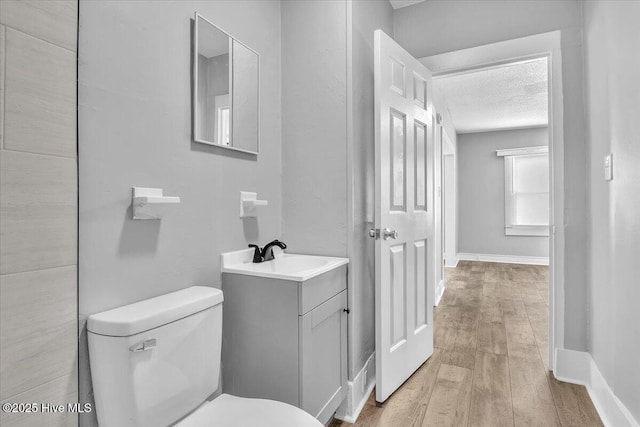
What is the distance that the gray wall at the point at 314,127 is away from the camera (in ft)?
5.94

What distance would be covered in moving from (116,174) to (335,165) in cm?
103

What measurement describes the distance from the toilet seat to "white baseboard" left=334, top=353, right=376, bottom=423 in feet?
2.41

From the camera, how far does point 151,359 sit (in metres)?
1.01

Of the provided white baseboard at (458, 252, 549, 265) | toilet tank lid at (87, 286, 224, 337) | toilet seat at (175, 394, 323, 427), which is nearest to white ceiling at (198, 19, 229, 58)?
toilet tank lid at (87, 286, 224, 337)

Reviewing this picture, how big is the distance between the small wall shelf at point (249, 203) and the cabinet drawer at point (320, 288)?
48cm

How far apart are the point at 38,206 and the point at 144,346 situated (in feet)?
1.55

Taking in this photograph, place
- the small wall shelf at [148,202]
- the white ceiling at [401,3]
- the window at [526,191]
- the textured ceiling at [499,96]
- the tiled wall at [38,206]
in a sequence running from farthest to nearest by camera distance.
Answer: the window at [526,191] < the textured ceiling at [499,96] < the white ceiling at [401,3] < the small wall shelf at [148,202] < the tiled wall at [38,206]

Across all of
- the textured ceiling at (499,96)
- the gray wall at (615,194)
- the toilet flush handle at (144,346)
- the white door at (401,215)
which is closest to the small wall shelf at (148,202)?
the toilet flush handle at (144,346)

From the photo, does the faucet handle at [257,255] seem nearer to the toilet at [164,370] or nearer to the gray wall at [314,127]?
the gray wall at [314,127]

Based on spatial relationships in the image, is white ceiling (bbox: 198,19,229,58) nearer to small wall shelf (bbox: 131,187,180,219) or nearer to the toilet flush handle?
small wall shelf (bbox: 131,187,180,219)

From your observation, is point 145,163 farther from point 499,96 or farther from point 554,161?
point 499,96

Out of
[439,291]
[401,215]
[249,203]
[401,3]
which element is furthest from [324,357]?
[439,291]

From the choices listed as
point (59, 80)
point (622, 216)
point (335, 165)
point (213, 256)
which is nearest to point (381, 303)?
point (335, 165)

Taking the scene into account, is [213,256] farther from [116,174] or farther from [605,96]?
[605,96]
